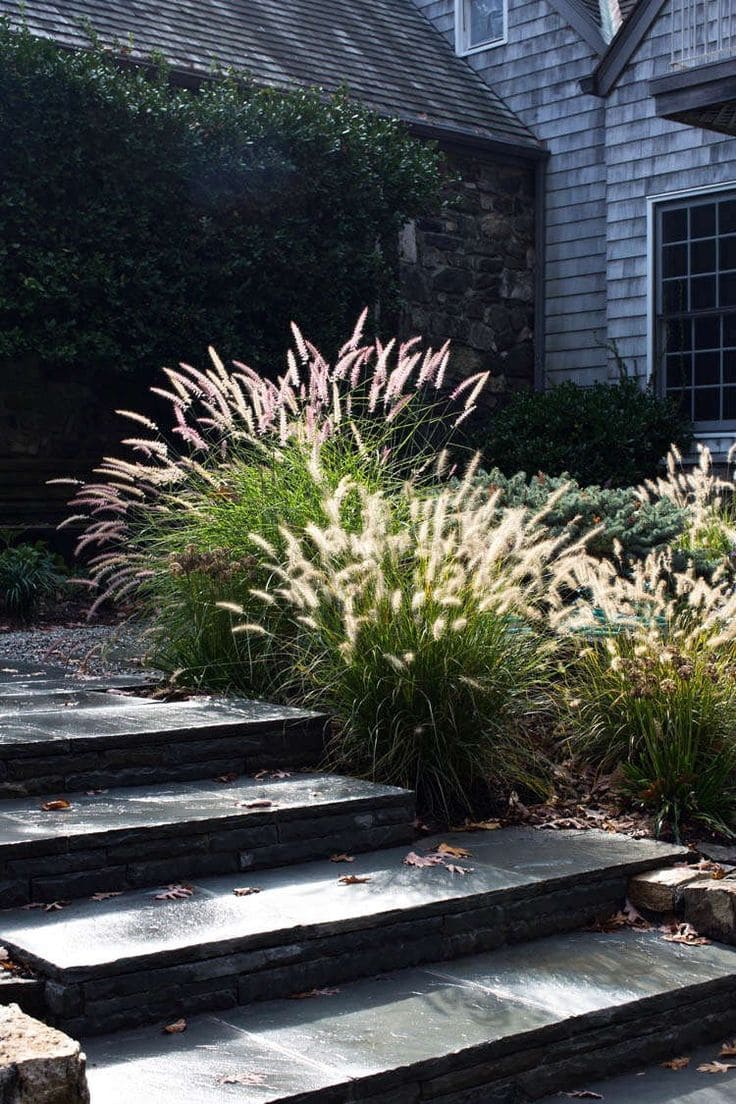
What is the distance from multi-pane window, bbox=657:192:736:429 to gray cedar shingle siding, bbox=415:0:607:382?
0.85 metres

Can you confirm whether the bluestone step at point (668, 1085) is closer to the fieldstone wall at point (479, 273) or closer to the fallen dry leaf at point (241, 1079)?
the fallen dry leaf at point (241, 1079)

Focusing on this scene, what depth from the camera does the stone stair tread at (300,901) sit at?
341cm

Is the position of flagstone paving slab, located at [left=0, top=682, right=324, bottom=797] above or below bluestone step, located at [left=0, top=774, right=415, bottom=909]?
above

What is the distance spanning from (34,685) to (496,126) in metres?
9.88

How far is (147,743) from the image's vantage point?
188 inches

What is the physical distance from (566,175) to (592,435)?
134 inches

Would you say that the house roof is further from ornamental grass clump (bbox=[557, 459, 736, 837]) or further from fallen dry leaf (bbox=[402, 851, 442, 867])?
fallen dry leaf (bbox=[402, 851, 442, 867])

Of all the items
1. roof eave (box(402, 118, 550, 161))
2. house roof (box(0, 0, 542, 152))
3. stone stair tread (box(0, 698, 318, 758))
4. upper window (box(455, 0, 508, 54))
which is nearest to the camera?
stone stair tread (box(0, 698, 318, 758))

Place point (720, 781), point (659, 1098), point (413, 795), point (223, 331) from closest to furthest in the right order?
point (659, 1098)
point (413, 795)
point (720, 781)
point (223, 331)

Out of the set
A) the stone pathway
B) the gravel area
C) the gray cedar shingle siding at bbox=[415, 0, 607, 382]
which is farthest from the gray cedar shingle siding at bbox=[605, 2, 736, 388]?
the stone pathway

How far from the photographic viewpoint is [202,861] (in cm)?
411

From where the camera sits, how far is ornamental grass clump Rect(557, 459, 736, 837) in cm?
502

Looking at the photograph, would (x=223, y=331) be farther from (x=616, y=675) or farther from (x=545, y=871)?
(x=545, y=871)

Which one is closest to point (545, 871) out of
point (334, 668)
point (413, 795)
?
point (413, 795)
